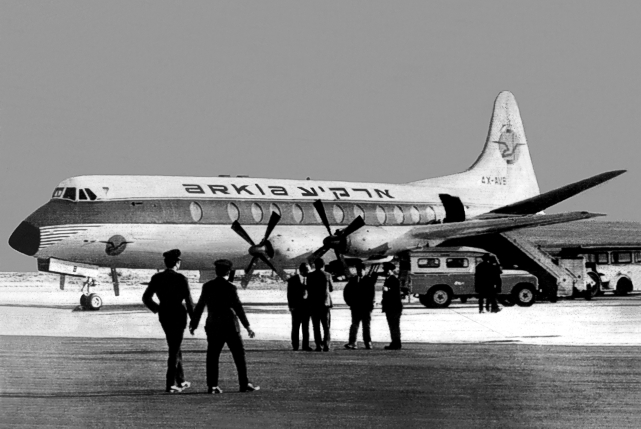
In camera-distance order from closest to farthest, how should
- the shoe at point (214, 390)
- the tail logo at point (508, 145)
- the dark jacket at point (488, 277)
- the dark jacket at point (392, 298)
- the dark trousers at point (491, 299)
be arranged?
the shoe at point (214, 390) → the dark jacket at point (392, 298) → the dark trousers at point (491, 299) → the dark jacket at point (488, 277) → the tail logo at point (508, 145)

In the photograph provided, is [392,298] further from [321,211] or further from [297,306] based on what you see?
[321,211]

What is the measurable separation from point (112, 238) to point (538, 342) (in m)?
18.5

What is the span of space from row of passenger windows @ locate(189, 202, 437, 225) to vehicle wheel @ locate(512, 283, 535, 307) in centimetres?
747

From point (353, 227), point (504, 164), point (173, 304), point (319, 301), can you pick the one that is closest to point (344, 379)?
point (173, 304)

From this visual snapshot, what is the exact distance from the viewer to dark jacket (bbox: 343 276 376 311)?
22609mm

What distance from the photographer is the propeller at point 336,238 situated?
4022 cm

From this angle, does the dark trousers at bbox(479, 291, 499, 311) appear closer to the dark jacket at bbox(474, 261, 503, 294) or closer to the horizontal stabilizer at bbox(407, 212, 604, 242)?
the dark jacket at bbox(474, 261, 503, 294)

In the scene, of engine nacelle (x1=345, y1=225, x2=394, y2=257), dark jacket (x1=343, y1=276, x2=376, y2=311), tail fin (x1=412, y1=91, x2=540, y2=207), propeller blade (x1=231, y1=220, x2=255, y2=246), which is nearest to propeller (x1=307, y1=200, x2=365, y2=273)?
engine nacelle (x1=345, y1=225, x2=394, y2=257)

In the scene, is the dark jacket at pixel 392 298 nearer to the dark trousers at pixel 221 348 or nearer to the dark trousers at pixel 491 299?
the dark trousers at pixel 221 348

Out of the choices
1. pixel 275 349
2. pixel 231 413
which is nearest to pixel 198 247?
pixel 275 349

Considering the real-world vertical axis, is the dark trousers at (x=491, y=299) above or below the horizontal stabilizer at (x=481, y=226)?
below

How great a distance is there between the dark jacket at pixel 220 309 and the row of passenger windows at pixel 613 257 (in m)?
36.9

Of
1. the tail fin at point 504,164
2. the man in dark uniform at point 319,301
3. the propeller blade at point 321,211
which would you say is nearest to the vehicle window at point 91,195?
the propeller blade at point 321,211

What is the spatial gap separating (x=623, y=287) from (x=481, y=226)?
373 inches
